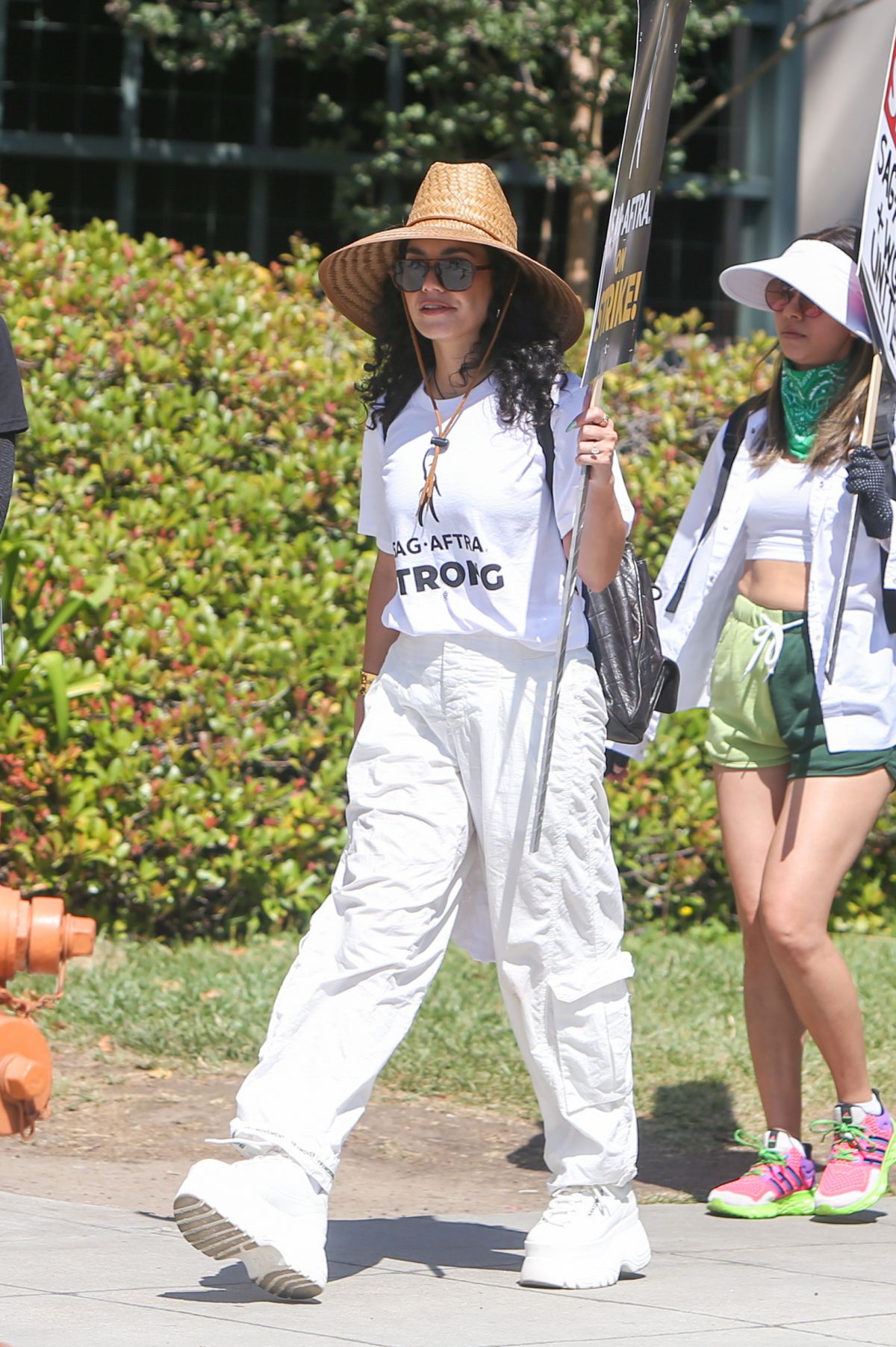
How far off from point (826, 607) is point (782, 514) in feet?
0.85

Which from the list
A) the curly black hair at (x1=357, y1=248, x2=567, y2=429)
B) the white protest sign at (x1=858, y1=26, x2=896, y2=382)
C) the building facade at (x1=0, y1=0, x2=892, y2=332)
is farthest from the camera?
the building facade at (x1=0, y1=0, x2=892, y2=332)

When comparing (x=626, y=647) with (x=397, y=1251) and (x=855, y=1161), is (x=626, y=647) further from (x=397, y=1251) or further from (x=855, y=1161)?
(x=855, y=1161)

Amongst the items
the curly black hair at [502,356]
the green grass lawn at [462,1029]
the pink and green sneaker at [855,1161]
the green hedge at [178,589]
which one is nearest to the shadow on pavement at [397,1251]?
the pink and green sneaker at [855,1161]

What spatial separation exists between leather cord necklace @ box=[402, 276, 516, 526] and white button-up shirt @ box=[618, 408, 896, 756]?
0.85 meters

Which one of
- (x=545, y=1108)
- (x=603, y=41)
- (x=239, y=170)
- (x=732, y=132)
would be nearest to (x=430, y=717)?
(x=545, y=1108)

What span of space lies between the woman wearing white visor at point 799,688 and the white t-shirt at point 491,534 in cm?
91

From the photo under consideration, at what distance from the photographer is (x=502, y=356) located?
390cm

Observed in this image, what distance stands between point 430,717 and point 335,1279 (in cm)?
109

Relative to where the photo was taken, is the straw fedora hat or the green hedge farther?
the green hedge

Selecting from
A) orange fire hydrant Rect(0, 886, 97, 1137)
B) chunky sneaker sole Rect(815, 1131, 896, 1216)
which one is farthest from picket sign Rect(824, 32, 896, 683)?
orange fire hydrant Rect(0, 886, 97, 1137)

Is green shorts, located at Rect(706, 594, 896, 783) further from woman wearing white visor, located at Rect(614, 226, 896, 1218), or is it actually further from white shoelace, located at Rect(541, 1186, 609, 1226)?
white shoelace, located at Rect(541, 1186, 609, 1226)

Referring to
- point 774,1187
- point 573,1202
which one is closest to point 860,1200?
point 774,1187

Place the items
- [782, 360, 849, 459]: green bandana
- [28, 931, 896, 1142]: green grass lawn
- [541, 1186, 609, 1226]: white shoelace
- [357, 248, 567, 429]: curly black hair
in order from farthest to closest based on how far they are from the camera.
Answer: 1. [28, 931, 896, 1142]: green grass lawn
2. [782, 360, 849, 459]: green bandana
3. [357, 248, 567, 429]: curly black hair
4. [541, 1186, 609, 1226]: white shoelace

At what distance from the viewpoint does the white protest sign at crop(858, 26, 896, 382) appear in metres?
4.28
